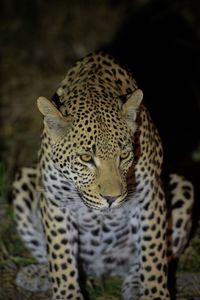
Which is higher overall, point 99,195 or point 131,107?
point 131,107

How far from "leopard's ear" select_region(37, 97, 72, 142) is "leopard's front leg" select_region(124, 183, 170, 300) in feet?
3.24

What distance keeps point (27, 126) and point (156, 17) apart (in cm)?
319

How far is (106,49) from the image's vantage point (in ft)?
A: 41.0

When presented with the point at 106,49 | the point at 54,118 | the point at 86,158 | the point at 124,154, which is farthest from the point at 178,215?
the point at 106,49

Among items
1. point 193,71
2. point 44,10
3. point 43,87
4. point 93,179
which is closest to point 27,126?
point 43,87

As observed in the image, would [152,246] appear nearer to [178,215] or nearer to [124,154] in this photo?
[178,215]

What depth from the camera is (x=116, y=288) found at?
7504 mm

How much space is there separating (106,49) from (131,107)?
21.0ft

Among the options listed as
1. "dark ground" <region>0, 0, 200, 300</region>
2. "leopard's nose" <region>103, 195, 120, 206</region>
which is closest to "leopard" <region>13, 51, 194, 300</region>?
"leopard's nose" <region>103, 195, 120, 206</region>

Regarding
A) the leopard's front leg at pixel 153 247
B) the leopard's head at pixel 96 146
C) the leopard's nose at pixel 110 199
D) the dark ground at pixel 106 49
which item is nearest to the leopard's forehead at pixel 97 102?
the leopard's head at pixel 96 146

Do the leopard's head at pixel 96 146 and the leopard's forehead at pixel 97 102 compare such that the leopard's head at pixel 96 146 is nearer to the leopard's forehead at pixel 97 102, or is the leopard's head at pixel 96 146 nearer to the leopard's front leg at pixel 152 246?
the leopard's forehead at pixel 97 102

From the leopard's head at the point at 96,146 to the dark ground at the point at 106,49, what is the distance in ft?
7.60

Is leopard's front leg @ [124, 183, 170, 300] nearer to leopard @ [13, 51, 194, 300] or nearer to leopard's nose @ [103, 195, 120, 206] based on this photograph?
leopard @ [13, 51, 194, 300]

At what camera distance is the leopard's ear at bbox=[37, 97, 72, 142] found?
612 cm
